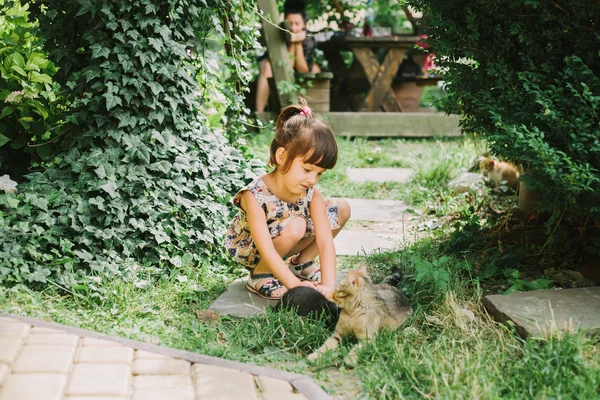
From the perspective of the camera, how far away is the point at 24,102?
13.7 ft

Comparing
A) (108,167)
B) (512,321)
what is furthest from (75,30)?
(512,321)

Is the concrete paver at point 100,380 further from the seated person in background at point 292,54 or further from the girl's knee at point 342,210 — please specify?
the seated person in background at point 292,54

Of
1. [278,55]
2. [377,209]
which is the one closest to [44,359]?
[377,209]

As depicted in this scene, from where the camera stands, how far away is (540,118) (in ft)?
10.6

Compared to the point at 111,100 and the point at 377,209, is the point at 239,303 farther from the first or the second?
the point at 377,209

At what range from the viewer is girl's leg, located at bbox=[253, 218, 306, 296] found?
3.57m

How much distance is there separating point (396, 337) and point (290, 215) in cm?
103

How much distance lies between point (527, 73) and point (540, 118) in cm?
23

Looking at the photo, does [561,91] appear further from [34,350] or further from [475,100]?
[34,350]

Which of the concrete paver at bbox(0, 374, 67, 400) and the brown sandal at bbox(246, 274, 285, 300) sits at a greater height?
the concrete paver at bbox(0, 374, 67, 400)

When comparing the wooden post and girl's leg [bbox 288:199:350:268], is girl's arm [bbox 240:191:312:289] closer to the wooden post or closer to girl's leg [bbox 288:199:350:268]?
girl's leg [bbox 288:199:350:268]

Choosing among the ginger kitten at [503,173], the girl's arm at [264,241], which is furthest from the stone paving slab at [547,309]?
the ginger kitten at [503,173]

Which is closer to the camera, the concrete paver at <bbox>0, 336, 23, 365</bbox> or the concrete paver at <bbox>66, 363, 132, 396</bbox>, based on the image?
the concrete paver at <bbox>66, 363, 132, 396</bbox>

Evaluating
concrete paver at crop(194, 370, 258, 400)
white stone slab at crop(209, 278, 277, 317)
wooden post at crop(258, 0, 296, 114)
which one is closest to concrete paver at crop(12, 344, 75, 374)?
concrete paver at crop(194, 370, 258, 400)
